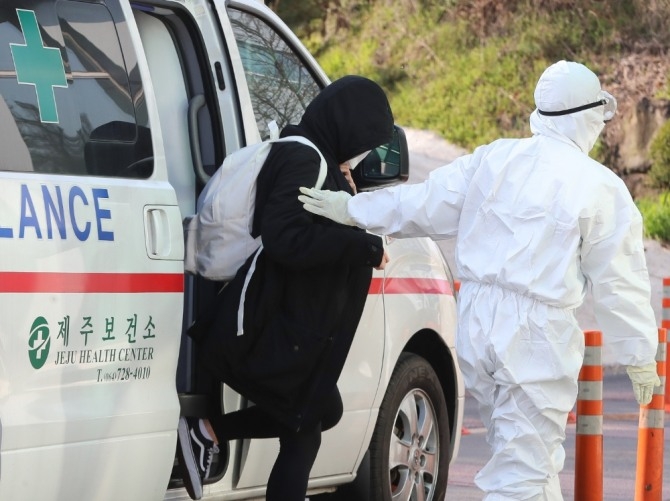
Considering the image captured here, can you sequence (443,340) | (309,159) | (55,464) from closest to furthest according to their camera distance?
(55,464) → (309,159) → (443,340)

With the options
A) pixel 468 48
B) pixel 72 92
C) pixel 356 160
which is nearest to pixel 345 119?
pixel 356 160

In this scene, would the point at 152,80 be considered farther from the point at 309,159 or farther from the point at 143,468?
the point at 143,468

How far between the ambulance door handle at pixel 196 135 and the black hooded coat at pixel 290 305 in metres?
0.34

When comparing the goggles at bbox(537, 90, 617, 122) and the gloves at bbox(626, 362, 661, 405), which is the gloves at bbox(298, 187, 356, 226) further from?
the gloves at bbox(626, 362, 661, 405)

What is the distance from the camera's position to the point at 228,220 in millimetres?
4992

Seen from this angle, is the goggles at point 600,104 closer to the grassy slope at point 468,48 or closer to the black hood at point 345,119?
the black hood at point 345,119

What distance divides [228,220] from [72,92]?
0.76 meters

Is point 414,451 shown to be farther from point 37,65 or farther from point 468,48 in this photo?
point 468,48

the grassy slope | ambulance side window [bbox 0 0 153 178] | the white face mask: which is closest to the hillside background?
the grassy slope

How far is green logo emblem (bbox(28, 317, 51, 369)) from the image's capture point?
416cm

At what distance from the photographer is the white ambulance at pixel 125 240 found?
13.7 ft

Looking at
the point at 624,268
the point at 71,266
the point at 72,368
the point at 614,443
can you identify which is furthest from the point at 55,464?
the point at 614,443

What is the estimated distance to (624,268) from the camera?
514cm

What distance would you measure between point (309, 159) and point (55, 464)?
1387 millimetres
